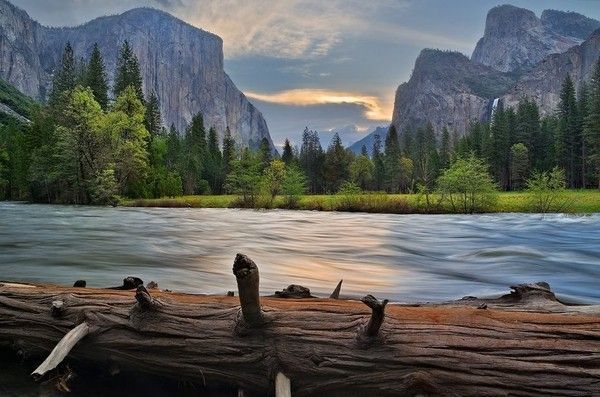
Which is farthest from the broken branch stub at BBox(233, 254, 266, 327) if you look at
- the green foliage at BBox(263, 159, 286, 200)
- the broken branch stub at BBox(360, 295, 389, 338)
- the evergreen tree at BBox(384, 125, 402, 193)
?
the evergreen tree at BBox(384, 125, 402, 193)

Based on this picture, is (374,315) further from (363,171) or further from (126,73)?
(363,171)

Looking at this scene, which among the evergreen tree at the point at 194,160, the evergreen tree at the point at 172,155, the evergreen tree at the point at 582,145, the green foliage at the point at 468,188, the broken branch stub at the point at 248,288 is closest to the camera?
the broken branch stub at the point at 248,288

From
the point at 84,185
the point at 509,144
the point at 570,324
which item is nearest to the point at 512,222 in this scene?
the point at 570,324

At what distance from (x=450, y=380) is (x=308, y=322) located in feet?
3.53

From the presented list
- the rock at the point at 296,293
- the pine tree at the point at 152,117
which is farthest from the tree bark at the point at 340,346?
the pine tree at the point at 152,117

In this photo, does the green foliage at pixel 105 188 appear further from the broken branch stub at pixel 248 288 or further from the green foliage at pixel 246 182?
the broken branch stub at pixel 248 288

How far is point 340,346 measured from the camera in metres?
3.37

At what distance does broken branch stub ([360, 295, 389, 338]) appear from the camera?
3.00 meters

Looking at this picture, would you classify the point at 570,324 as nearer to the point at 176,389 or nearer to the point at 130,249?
the point at 176,389

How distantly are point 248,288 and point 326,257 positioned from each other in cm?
1310

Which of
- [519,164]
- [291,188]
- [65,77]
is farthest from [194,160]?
[519,164]

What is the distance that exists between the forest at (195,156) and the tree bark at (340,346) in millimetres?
39375

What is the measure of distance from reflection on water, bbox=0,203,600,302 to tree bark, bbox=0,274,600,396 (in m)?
5.32

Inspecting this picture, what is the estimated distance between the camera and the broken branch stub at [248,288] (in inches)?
123
